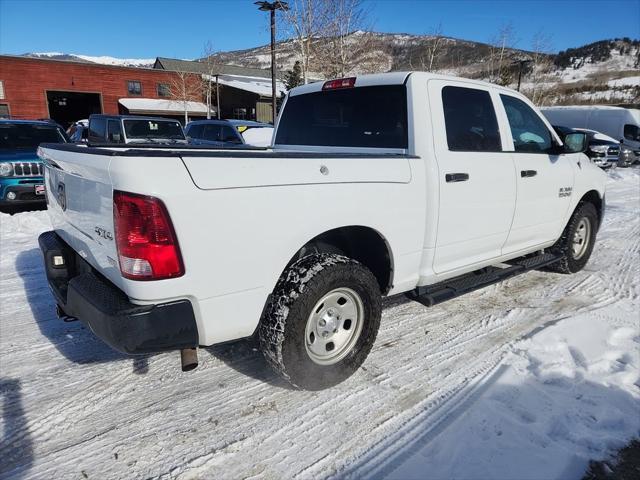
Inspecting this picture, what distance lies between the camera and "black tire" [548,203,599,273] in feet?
16.0

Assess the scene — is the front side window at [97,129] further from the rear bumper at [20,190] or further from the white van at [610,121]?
the white van at [610,121]

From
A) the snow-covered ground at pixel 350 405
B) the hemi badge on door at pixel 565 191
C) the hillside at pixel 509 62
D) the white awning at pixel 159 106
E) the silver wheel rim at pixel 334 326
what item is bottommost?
the snow-covered ground at pixel 350 405

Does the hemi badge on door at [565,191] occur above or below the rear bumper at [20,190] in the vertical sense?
above

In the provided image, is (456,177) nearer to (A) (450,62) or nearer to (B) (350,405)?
(B) (350,405)

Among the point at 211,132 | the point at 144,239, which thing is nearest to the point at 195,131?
the point at 211,132

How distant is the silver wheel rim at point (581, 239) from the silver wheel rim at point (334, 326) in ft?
11.1

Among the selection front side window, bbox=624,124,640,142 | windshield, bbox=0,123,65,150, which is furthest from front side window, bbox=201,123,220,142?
front side window, bbox=624,124,640,142

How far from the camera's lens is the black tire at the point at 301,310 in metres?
2.48

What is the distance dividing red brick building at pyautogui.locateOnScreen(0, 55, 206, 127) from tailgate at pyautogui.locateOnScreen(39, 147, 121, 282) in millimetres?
38302

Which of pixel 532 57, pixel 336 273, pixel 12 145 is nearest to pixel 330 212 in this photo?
pixel 336 273

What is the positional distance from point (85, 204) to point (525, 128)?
373 centimetres

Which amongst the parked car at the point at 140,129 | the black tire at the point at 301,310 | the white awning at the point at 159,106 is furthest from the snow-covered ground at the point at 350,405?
the white awning at the point at 159,106

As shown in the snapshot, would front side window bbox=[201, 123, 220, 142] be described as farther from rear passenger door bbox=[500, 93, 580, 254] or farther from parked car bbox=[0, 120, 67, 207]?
rear passenger door bbox=[500, 93, 580, 254]

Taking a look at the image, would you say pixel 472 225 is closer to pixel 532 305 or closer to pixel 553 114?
pixel 532 305
